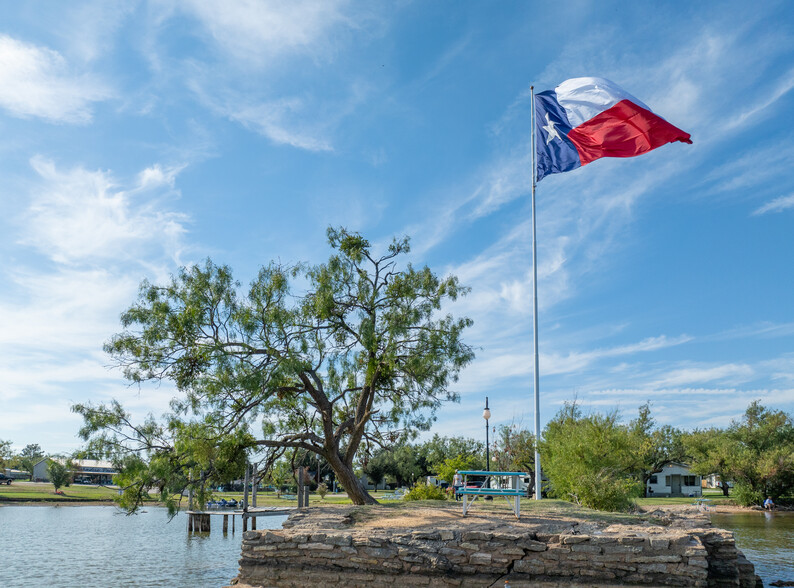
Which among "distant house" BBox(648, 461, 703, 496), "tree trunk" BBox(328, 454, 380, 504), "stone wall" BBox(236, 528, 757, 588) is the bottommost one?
"distant house" BBox(648, 461, 703, 496)

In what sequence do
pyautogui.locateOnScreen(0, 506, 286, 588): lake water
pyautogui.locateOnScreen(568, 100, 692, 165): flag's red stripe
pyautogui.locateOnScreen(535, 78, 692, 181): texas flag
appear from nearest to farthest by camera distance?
pyautogui.locateOnScreen(0, 506, 286, 588): lake water → pyautogui.locateOnScreen(568, 100, 692, 165): flag's red stripe → pyautogui.locateOnScreen(535, 78, 692, 181): texas flag

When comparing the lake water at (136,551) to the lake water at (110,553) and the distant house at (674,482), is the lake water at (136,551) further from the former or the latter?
the distant house at (674,482)

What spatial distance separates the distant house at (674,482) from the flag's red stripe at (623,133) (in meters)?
53.1

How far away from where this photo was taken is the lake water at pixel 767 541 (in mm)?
19641

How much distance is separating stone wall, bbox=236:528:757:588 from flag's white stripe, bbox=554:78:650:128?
560 inches

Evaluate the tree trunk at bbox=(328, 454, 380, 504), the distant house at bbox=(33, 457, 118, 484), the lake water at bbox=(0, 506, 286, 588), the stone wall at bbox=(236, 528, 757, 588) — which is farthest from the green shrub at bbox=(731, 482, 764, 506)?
the distant house at bbox=(33, 457, 118, 484)

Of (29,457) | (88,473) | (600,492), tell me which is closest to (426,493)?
(600,492)

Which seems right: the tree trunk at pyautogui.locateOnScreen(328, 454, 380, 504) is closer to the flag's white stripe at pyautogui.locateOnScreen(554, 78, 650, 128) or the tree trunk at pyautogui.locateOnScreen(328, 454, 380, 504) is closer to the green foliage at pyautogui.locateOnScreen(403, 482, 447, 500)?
the green foliage at pyautogui.locateOnScreen(403, 482, 447, 500)

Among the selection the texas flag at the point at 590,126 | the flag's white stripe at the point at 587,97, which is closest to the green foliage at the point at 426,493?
the texas flag at the point at 590,126

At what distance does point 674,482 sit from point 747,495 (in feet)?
48.2

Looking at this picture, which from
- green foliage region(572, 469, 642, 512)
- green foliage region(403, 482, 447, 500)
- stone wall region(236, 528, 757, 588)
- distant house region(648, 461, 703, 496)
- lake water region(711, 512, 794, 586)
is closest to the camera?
stone wall region(236, 528, 757, 588)

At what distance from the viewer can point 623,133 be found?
21.5 metres

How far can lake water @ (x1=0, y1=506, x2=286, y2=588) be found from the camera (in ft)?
67.5

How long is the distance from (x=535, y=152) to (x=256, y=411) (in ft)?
45.9
